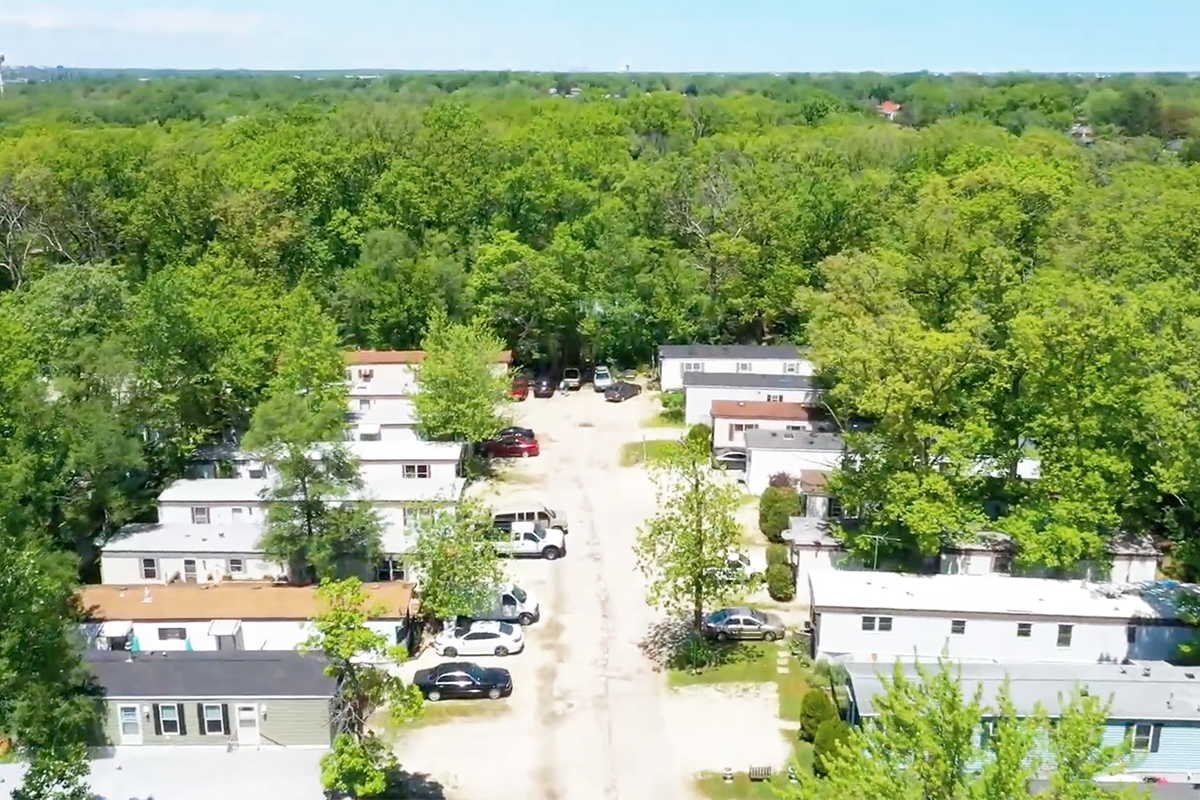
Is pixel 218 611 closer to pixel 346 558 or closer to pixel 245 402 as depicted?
pixel 346 558

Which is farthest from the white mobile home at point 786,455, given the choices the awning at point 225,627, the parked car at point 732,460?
the awning at point 225,627

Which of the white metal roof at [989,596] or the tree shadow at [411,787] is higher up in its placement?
the white metal roof at [989,596]

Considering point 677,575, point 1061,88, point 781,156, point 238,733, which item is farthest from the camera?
point 1061,88

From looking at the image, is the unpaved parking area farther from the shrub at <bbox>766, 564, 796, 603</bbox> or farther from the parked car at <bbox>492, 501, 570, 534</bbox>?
the shrub at <bbox>766, 564, 796, 603</bbox>

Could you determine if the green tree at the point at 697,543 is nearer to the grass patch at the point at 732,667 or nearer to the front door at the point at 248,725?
the grass patch at the point at 732,667

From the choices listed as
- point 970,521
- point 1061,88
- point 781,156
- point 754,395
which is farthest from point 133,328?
point 1061,88

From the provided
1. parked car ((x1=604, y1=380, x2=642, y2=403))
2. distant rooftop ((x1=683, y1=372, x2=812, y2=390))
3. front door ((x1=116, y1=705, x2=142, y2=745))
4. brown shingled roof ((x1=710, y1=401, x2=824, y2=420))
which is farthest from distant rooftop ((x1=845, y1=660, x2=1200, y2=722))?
parked car ((x1=604, y1=380, x2=642, y2=403))

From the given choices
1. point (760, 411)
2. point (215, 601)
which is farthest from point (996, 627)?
point (215, 601)
